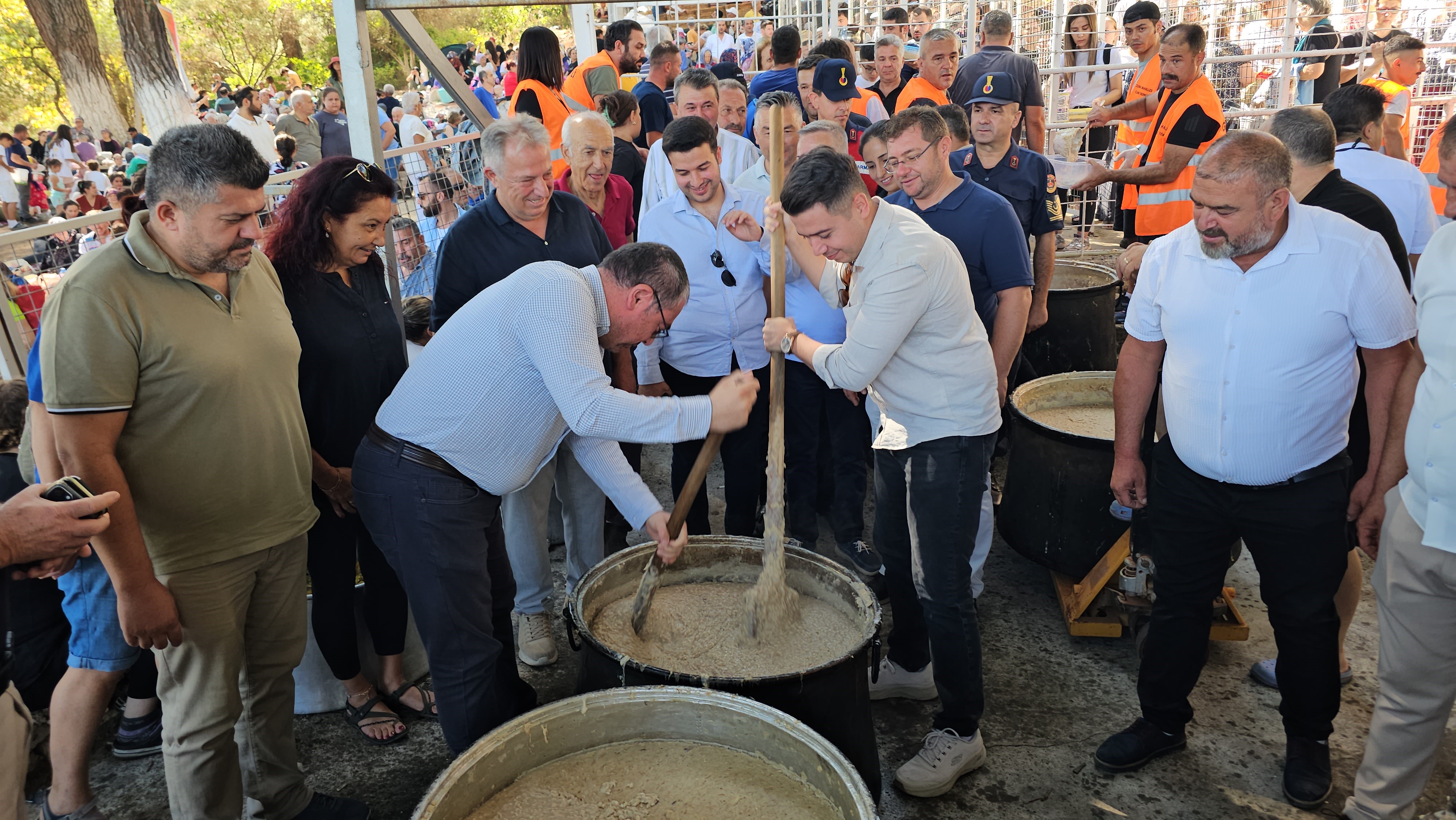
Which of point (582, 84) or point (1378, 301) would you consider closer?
point (1378, 301)

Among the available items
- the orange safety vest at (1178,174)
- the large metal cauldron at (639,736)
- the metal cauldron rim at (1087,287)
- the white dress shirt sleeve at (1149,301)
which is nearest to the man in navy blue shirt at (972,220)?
the white dress shirt sleeve at (1149,301)

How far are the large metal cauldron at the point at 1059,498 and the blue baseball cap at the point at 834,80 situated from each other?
2.22 metres

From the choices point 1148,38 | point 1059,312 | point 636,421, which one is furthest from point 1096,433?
point 1148,38

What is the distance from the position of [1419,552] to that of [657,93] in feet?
17.8

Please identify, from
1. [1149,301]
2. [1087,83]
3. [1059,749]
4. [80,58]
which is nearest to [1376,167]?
[1149,301]

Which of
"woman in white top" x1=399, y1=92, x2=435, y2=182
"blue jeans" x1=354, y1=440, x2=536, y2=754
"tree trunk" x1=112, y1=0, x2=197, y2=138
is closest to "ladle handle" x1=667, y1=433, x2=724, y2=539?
"blue jeans" x1=354, y1=440, x2=536, y2=754

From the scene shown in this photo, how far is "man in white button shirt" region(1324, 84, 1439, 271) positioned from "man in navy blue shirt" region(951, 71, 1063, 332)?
3.71 feet

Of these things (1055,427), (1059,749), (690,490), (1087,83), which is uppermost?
(1087,83)

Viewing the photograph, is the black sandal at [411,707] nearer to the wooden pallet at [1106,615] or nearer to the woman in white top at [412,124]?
the wooden pallet at [1106,615]

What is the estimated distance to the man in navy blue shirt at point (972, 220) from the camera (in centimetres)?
341

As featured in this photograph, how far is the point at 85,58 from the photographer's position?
16656mm

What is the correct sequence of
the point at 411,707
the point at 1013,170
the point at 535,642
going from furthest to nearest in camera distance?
the point at 1013,170 → the point at 535,642 → the point at 411,707

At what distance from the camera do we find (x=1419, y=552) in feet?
7.63

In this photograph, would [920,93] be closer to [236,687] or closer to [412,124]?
[236,687]
